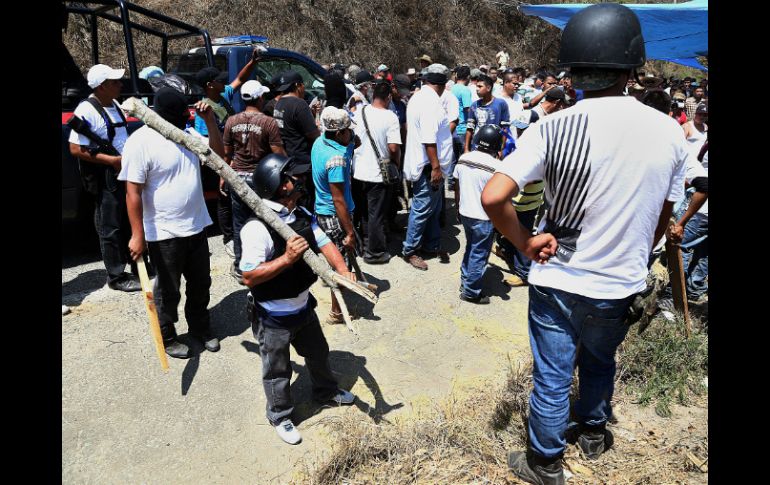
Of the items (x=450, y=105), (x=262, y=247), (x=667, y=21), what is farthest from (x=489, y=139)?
(x=667, y=21)

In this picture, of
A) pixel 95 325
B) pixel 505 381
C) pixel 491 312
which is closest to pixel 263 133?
pixel 95 325

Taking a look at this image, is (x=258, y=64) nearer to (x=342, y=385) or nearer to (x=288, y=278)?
(x=342, y=385)

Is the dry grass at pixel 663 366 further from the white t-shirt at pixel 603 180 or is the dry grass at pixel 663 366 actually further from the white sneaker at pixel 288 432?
the white sneaker at pixel 288 432

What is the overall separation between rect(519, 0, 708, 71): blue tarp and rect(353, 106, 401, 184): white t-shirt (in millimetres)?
4031

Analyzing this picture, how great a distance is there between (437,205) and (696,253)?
2485 mm

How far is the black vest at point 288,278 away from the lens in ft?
9.82

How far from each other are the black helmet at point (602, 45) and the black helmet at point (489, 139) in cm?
236

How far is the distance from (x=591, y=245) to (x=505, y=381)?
176 cm

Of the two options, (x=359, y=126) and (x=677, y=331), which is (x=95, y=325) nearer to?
(x=359, y=126)

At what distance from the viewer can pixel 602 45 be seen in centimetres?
225

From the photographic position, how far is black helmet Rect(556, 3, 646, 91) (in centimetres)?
225

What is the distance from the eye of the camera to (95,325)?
4.51 meters

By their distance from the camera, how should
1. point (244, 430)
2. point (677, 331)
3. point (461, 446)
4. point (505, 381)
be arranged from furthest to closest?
point (677, 331)
point (505, 381)
point (244, 430)
point (461, 446)

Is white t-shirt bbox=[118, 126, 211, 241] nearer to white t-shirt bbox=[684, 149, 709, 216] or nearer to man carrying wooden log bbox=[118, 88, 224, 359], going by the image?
man carrying wooden log bbox=[118, 88, 224, 359]
